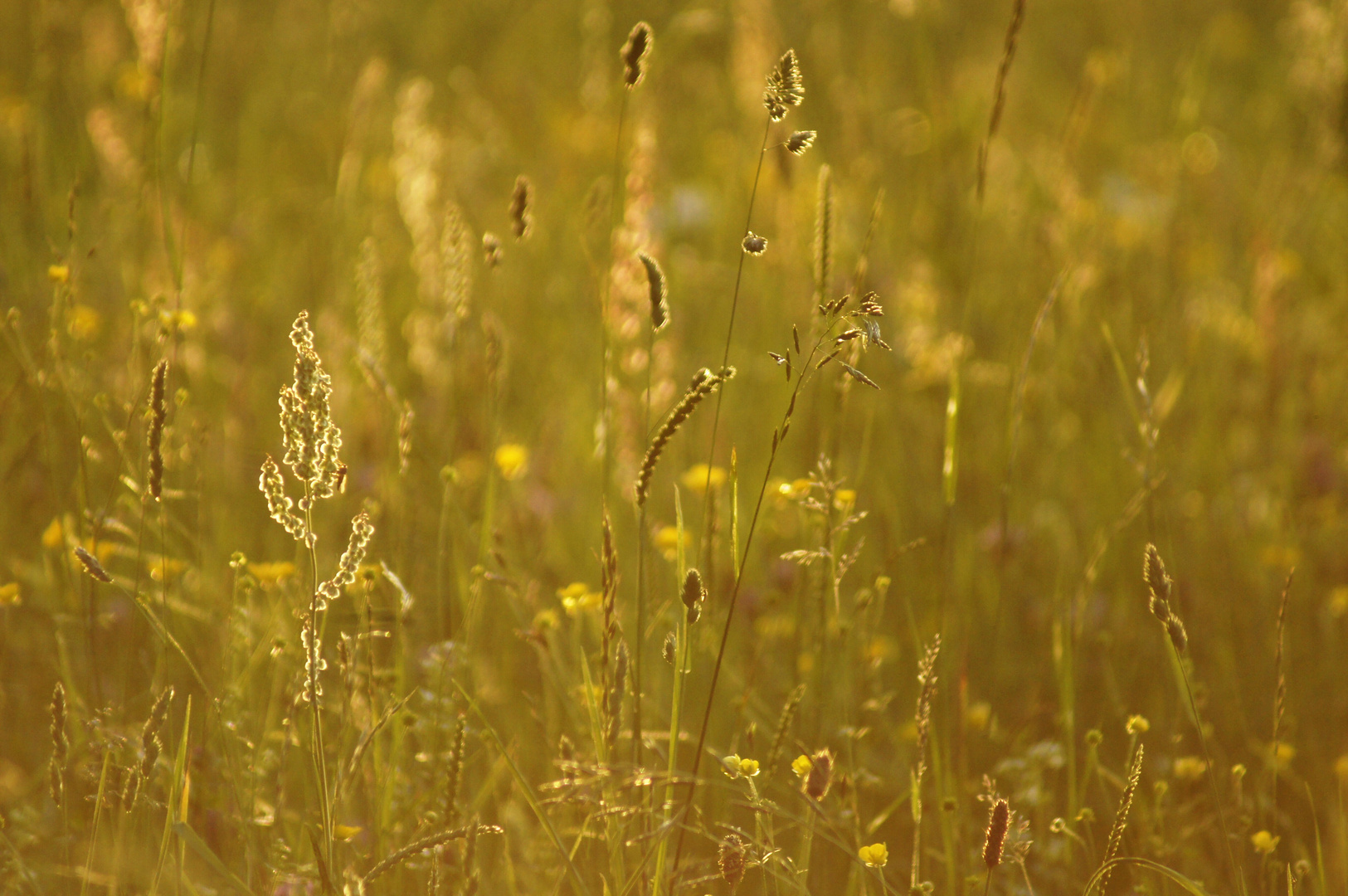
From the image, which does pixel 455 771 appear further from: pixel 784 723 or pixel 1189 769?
pixel 1189 769

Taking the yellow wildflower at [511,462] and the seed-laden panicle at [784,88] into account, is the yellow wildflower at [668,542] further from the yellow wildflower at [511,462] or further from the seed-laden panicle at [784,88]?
the seed-laden panicle at [784,88]

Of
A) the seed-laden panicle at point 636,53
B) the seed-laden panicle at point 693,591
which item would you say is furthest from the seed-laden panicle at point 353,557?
the seed-laden panicle at point 636,53

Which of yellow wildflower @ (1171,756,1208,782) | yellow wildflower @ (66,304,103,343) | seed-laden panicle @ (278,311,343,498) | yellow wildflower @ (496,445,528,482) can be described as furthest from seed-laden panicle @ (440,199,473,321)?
yellow wildflower @ (1171,756,1208,782)

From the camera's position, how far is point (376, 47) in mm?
4262

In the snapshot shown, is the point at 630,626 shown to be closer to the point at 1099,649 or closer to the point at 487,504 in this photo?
the point at 487,504

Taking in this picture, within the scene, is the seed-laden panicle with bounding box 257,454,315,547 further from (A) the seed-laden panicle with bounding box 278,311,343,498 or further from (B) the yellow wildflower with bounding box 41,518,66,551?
(B) the yellow wildflower with bounding box 41,518,66,551

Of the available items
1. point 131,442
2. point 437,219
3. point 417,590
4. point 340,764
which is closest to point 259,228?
point 437,219

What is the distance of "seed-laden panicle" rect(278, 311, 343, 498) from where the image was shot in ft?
3.07

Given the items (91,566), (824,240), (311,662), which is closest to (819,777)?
(311,662)

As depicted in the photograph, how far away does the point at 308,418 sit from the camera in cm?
94

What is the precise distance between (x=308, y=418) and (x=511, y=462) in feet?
2.79

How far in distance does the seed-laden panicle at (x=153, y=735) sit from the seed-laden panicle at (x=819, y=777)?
59 cm

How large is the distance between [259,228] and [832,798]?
2.48 m

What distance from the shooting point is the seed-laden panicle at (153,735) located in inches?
40.7
